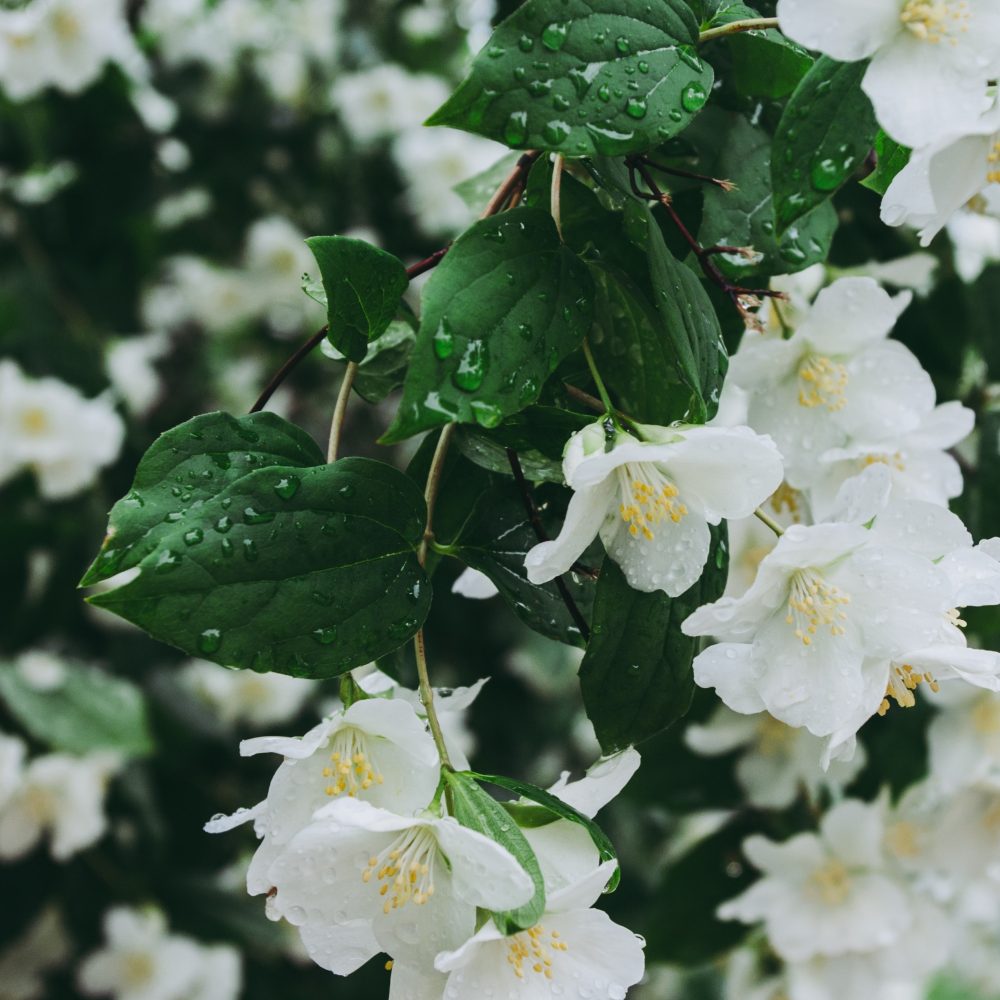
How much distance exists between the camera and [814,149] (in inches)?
24.0

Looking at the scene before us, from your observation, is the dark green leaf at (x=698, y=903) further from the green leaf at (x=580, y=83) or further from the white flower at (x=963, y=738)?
the green leaf at (x=580, y=83)

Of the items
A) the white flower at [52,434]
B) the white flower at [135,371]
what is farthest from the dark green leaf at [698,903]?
the white flower at [135,371]

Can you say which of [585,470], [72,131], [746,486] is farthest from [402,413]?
[72,131]

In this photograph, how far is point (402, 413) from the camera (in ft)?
1.81

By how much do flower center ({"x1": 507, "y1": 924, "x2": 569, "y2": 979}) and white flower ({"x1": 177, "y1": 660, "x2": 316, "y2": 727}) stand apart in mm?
1762

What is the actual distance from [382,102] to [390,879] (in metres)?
2.29

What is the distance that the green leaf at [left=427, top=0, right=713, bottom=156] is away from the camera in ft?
1.89

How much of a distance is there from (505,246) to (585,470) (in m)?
0.14

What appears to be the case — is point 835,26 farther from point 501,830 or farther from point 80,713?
point 80,713

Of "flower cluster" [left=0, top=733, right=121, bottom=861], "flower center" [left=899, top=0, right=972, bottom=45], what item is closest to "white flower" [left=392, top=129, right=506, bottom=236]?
"flower cluster" [left=0, top=733, right=121, bottom=861]

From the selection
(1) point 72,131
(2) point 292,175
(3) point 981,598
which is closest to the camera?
(3) point 981,598

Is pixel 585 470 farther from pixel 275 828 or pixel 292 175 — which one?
pixel 292 175

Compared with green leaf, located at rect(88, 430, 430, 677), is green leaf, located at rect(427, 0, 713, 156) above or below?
above

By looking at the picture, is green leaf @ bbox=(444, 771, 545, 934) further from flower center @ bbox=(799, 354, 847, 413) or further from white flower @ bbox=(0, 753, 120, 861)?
white flower @ bbox=(0, 753, 120, 861)
